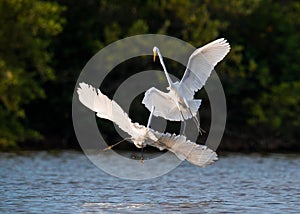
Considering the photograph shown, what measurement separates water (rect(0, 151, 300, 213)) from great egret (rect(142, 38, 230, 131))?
158 centimetres

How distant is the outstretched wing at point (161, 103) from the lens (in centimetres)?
1589

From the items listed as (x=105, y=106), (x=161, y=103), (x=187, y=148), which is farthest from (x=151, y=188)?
(x=105, y=106)

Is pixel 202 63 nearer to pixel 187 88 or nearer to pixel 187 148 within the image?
pixel 187 88

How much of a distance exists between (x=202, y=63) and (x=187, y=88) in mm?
658

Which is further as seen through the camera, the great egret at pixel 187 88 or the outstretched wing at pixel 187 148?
the great egret at pixel 187 88

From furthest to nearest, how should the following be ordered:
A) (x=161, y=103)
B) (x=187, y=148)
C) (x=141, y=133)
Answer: (x=161, y=103) < (x=141, y=133) < (x=187, y=148)

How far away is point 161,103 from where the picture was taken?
1633 centimetres

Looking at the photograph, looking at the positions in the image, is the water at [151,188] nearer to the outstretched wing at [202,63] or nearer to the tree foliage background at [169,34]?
the outstretched wing at [202,63]

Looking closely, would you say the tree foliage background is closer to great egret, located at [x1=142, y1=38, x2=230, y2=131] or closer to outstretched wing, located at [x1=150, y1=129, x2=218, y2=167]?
great egret, located at [x1=142, y1=38, x2=230, y2=131]

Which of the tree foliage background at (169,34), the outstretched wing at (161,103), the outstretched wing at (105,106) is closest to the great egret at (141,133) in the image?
the outstretched wing at (105,106)

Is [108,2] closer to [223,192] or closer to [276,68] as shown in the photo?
[276,68]

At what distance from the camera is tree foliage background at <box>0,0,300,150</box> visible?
93.5 feet

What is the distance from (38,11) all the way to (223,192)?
12.9 m

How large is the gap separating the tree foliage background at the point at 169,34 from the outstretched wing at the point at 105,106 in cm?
1381
